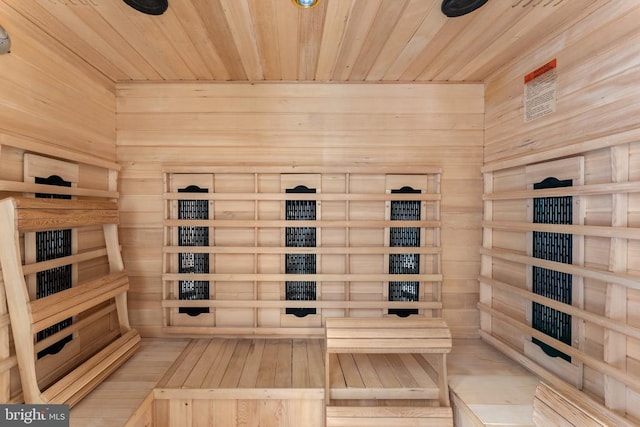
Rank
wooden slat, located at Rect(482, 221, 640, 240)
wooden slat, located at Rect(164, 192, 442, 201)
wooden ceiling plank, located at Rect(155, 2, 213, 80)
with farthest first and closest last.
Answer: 1. wooden slat, located at Rect(164, 192, 442, 201)
2. wooden ceiling plank, located at Rect(155, 2, 213, 80)
3. wooden slat, located at Rect(482, 221, 640, 240)

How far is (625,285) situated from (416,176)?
1046 mm

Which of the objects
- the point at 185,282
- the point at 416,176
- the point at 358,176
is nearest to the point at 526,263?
the point at 416,176

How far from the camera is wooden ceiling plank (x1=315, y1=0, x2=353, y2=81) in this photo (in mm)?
1160

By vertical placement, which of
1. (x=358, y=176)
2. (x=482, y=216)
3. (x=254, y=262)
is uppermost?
(x=358, y=176)

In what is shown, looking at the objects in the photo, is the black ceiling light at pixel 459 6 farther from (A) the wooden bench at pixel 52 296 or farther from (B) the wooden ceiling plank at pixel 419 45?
(A) the wooden bench at pixel 52 296

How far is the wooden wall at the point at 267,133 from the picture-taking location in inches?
71.1

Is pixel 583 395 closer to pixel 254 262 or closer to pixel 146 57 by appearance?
pixel 254 262

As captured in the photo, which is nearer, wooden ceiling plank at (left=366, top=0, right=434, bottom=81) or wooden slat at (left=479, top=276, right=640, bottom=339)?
wooden slat at (left=479, top=276, right=640, bottom=339)

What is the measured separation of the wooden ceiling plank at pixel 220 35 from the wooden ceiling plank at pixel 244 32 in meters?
0.02

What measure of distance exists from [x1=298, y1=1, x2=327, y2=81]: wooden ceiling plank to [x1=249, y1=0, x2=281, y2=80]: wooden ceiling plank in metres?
0.12

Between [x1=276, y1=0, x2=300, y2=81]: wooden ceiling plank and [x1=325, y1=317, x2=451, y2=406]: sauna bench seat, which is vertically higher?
[x1=276, y1=0, x2=300, y2=81]: wooden ceiling plank

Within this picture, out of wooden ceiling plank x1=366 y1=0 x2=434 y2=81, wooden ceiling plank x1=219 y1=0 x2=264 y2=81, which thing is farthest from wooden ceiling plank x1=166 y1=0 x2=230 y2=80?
wooden ceiling plank x1=366 y1=0 x2=434 y2=81

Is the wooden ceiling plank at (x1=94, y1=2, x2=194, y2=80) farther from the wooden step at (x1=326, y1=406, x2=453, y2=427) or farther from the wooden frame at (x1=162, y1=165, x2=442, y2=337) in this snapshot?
the wooden step at (x1=326, y1=406, x2=453, y2=427)

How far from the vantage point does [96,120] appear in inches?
64.4
